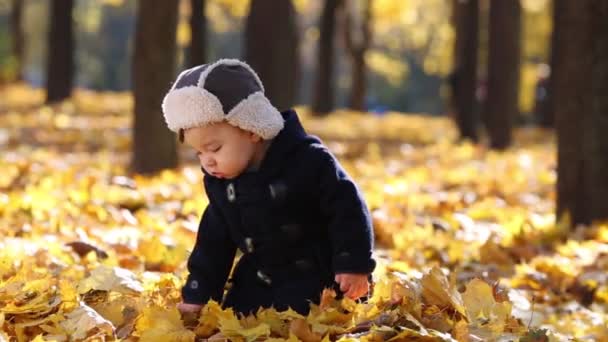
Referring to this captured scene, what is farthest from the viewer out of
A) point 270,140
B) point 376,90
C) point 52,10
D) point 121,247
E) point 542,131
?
point 376,90

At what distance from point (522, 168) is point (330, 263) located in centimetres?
880

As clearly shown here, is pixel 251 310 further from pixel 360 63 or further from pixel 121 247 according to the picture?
pixel 360 63

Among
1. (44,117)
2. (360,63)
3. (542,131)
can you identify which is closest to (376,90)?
(360,63)

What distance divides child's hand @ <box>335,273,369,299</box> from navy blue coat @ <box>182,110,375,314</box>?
0.06ft

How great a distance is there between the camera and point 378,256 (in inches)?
212

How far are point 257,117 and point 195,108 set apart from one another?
0.72 ft

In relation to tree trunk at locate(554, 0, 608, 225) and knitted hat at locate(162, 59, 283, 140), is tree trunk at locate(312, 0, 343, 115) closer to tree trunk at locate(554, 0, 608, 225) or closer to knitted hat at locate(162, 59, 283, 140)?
tree trunk at locate(554, 0, 608, 225)

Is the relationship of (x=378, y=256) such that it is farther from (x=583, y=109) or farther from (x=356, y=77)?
(x=356, y=77)

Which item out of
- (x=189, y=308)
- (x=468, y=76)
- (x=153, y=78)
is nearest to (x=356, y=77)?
(x=468, y=76)

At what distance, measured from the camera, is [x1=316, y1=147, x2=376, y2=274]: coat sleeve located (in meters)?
3.43

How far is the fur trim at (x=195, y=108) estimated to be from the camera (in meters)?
3.39

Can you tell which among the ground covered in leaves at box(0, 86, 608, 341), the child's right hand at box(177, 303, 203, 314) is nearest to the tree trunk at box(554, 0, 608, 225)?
the ground covered in leaves at box(0, 86, 608, 341)

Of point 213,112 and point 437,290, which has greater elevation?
point 213,112

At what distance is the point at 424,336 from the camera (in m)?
3.01
